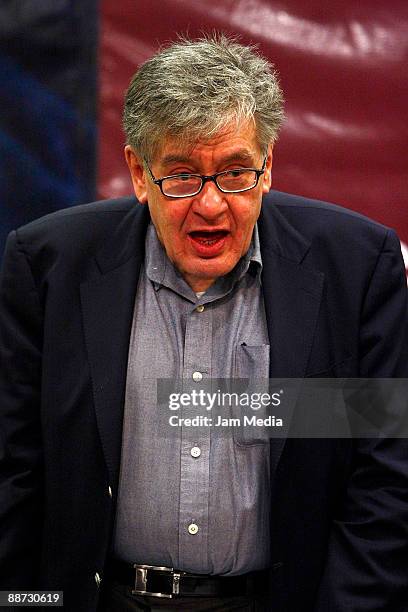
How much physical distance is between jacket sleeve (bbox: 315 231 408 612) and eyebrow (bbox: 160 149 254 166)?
0.37 meters

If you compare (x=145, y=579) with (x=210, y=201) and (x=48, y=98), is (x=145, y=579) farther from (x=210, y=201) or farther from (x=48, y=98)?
(x=48, y=98)

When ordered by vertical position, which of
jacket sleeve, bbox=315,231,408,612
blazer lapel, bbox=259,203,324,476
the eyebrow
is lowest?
jacket sleeve, bbox=315,231,408,612

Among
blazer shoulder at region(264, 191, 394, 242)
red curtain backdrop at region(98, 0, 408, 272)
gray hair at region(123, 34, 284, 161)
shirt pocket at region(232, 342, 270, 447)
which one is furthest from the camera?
red curtain backdrop at region(98, 0, 408, 272)

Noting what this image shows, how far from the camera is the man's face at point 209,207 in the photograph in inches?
79.4

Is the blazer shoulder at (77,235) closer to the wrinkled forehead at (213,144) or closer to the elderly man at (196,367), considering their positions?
the elderly man at (196,367)

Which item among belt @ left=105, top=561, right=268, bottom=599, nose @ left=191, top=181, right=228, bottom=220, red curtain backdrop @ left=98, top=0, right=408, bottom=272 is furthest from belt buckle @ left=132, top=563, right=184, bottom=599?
red curtain backdrop @ left=98, top=0, right=408, bottom=272

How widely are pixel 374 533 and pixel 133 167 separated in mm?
881

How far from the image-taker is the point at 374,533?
6.82ft

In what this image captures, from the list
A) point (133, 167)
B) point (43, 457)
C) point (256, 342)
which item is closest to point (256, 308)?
point (256, 342)

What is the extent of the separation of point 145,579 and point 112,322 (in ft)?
1.70

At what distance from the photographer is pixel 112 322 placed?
7.14ft

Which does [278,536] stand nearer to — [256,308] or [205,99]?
[256,308]

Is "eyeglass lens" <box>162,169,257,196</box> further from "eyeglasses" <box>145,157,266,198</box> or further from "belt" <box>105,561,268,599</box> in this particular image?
"belt" <box>105,561,268,599</box>

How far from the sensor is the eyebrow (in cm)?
202
